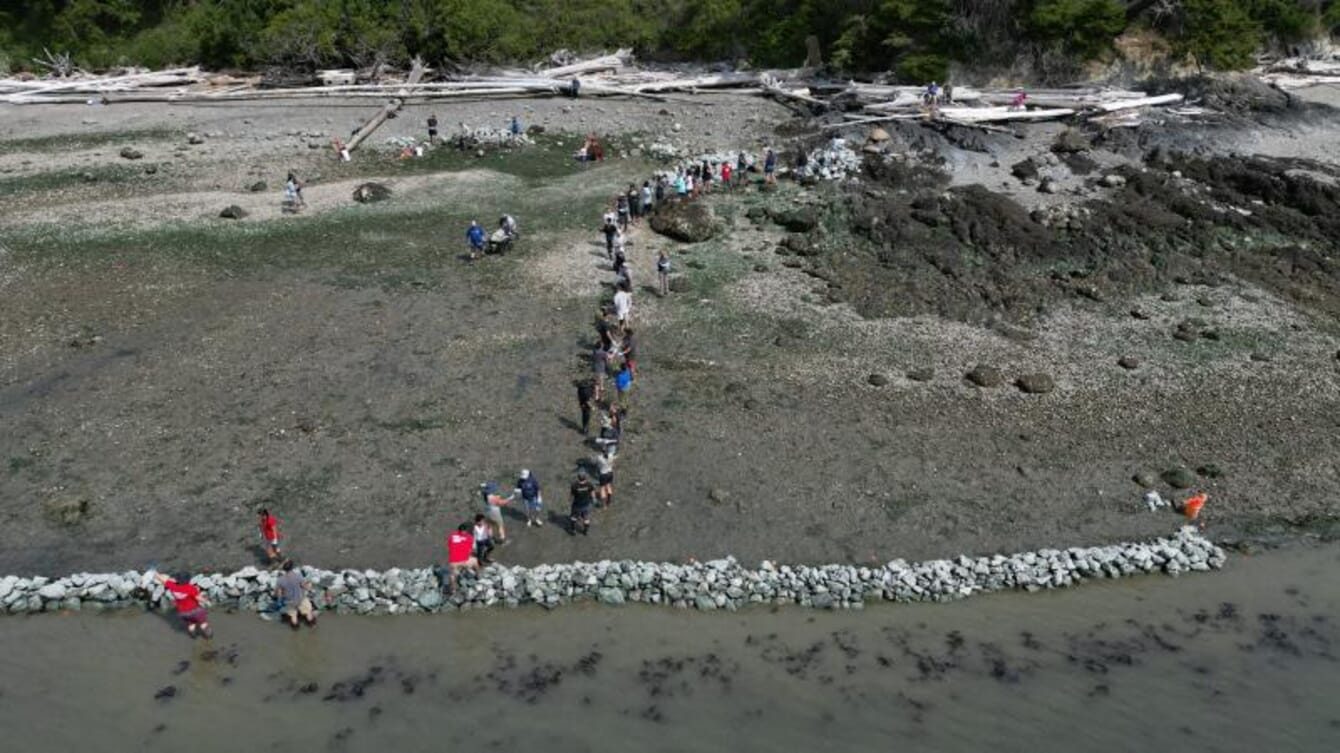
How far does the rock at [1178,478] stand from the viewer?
1903cm

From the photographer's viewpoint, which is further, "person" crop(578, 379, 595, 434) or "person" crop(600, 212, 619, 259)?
"person" crop(600, 212, 619, 259)

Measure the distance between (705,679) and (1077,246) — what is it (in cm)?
2024

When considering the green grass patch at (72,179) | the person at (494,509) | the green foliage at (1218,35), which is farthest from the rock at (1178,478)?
the green grass patch at (72,179)

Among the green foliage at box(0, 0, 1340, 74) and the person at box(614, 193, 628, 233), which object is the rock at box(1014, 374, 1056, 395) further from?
the green foliage at box(0, 0, 1340, 74)

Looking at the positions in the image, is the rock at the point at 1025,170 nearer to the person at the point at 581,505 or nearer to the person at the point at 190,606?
the person at the point at 581,505

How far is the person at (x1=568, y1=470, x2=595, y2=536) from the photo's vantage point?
16766 mm

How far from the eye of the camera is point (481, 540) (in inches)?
631

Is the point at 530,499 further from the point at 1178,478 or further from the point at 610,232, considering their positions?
the point at 1178,478

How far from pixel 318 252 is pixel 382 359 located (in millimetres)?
7368

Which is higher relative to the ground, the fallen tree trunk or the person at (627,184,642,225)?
the fallen tree trunk

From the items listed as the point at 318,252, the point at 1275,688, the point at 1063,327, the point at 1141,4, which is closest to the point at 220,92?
the point at 318,252

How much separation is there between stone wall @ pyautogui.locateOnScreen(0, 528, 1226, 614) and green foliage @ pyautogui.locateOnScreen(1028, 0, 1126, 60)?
3177 cm

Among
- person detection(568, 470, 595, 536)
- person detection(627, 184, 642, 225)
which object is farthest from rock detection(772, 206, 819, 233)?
person detection(568, 470, 595, 536)

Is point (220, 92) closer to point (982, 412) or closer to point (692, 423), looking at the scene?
point (692, 423)
